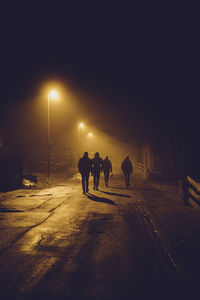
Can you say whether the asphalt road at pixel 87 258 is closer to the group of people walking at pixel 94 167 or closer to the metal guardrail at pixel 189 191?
the metal guardrail at pixel 189 191

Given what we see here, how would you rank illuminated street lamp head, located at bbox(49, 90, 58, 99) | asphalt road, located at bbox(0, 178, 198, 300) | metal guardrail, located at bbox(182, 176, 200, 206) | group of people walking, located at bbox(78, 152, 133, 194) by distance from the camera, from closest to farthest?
asphalt road, located at bbox(0, 178, 198, 300) → metal guardrail, located at bbox(182, 176, 200, 206) → group of people walking, located at bbox(78, 152, 133, 194) → illuminated street lamp head, located at bbox(49, 90, 58, 99)

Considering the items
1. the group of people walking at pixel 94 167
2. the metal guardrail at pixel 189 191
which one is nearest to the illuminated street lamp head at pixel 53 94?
the group of people walking at pixel 94 167

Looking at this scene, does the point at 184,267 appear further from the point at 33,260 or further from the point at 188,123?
the point at 188,123

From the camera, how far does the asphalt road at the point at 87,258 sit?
130 inches

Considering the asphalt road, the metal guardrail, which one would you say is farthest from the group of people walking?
the asphalt road

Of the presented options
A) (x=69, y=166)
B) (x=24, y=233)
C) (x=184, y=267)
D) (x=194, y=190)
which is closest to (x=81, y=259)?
(x=184, y=267)

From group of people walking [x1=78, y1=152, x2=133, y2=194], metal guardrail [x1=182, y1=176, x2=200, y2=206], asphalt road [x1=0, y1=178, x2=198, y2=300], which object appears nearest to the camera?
asphalt road [x1=0, y1=178, x2=198, y2=300]

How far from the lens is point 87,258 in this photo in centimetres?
437

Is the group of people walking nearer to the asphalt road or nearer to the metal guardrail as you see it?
the metal guardrail

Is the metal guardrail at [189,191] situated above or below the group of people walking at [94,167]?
below

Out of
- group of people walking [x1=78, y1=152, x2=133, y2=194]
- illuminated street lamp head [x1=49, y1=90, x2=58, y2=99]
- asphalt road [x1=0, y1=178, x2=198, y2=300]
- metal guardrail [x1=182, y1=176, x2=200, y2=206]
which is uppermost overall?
illuminated street lamp head [x1=49, y1=90, x2=58, y2=99]

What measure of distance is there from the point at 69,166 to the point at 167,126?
19713 millimetres

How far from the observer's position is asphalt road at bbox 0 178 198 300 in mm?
3297

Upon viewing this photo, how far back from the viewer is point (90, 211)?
8453mm
